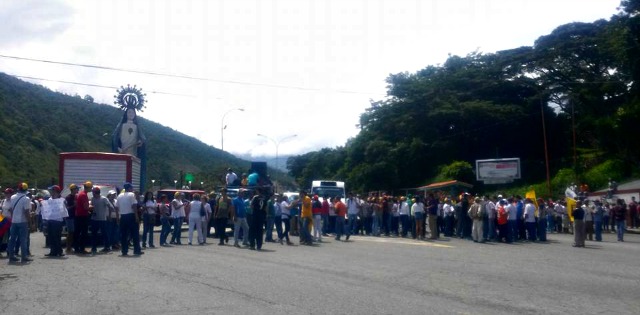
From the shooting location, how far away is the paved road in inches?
413

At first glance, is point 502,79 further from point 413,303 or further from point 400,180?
point 413,303

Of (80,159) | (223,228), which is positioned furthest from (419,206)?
(80,159)

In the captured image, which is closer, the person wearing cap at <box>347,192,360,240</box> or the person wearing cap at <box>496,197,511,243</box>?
the person wearing cap at <box>496,197,511,243</box>

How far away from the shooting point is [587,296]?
11875 mm

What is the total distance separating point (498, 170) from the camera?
5156cm

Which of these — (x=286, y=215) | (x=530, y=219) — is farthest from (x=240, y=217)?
(x=530, y=219)

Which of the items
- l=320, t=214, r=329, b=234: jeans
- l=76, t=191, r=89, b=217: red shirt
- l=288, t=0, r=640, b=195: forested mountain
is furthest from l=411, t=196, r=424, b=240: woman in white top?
l=288, t=0, r=640, b=195: forested mountain

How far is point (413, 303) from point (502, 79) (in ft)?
177

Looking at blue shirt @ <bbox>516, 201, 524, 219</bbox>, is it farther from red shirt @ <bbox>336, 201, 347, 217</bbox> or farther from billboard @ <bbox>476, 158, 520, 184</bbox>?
billboard @ <bbox>476, 158, 520, 184</bbox>

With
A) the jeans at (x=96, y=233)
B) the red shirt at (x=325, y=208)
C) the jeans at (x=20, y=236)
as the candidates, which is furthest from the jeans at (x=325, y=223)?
the jeans at (x=20, y=236)

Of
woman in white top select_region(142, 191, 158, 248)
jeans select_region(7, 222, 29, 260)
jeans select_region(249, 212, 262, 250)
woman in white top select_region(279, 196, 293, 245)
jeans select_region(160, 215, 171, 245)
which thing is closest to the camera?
jeans select_region(7, 222, 29, 260)

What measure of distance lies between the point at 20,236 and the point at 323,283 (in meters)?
7.70

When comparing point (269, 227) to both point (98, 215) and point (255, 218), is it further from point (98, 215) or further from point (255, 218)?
point (98, 215)

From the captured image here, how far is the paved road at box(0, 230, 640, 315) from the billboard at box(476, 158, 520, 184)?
31622 mm
